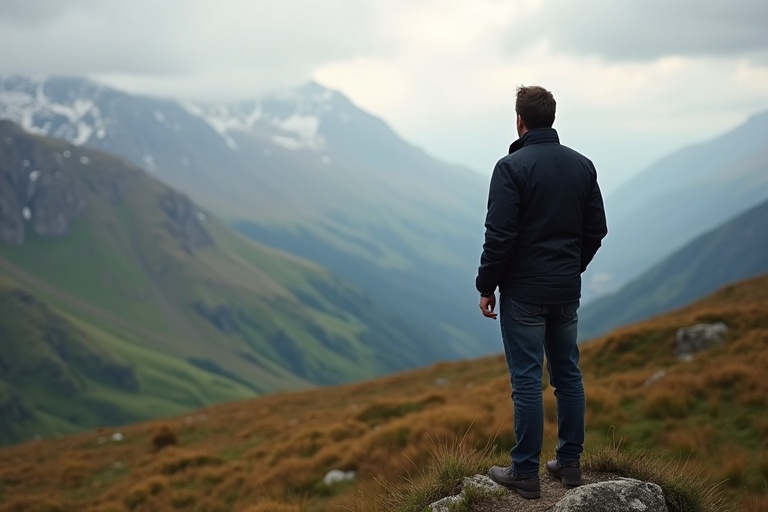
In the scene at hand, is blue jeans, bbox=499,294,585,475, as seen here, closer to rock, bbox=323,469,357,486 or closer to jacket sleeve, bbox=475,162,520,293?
jacket sleeve, bbox=475,162,520,293

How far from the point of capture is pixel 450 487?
6992 mm

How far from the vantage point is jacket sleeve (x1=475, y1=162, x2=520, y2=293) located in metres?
6.89

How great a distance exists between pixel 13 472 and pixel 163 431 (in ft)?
19.0

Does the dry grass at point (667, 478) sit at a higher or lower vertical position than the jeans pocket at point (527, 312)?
lower

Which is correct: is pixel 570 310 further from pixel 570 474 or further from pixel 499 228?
pixel 570 474

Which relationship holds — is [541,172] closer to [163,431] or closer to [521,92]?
[521,92]

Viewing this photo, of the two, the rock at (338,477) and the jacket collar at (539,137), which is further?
the rock at (338,477)

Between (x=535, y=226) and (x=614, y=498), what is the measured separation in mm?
2992

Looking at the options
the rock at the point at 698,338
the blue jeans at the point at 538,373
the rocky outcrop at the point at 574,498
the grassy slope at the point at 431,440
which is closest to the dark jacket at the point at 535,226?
the blue jeans at the point at 538,373

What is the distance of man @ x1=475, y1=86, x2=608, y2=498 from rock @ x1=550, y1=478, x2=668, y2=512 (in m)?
0.67

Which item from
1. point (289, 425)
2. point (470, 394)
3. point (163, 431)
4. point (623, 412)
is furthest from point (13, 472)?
point (623, 412)

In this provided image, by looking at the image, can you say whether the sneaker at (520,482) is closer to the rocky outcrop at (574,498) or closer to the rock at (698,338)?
the rocky outcrop at (574,498)

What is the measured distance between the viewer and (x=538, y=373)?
7.18m

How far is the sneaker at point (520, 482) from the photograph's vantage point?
267 inches
